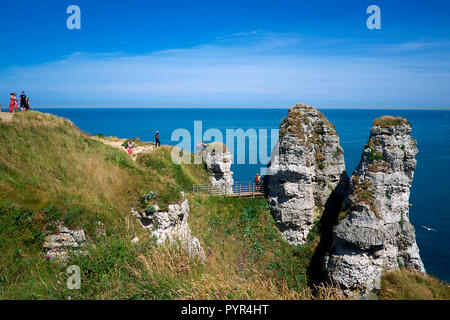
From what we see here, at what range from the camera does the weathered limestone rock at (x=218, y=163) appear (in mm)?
35750

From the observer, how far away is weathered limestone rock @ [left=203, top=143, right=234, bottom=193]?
3575 cm

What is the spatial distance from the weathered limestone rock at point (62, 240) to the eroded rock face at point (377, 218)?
19.0 m

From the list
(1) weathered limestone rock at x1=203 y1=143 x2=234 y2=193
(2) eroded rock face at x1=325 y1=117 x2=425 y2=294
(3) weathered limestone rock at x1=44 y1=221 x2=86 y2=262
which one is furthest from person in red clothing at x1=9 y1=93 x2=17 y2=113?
(2) eroded rock face at x1=325 y1=117 x2=425 y2=294

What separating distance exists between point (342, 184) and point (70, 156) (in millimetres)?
25294

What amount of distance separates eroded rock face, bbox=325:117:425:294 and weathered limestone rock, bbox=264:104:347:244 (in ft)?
15.7

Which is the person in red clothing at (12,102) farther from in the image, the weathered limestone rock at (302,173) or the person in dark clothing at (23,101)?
the weathered limestone rock at (302,173)

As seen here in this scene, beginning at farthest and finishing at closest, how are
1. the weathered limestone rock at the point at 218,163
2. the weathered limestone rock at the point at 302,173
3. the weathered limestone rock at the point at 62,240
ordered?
1. the weathered limestone rock at the point at 218,163
2. the weathered limestone rock at the point at 302,173
3. the weathered limestone rock at the point at 62,240

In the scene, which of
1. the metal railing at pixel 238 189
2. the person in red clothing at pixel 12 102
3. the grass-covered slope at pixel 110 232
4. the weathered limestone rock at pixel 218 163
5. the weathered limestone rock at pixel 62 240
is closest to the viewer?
the grass-covered slope at pixel 110 232

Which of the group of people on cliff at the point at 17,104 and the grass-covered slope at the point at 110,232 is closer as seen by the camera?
the grass-covered slope at the point at 110,232

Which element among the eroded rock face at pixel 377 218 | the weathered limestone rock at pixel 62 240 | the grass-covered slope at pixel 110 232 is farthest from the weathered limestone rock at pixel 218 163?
the weathered limestone rock at pixel 62 240

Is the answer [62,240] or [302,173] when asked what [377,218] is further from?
[62,240]

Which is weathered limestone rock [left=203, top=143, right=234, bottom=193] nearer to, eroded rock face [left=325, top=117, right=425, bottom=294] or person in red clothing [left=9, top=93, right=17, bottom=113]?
eroded rock face [left=325, top=117, right=425, bottom=294]

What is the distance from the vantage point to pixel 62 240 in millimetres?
12047

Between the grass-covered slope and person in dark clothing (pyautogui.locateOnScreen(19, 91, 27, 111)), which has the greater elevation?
person in dark clothing (pyautogui.locateOnScreen(19, 91, 27, 111))
